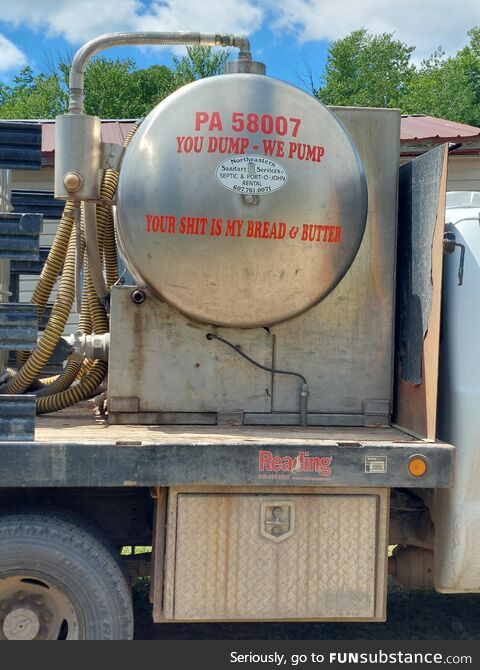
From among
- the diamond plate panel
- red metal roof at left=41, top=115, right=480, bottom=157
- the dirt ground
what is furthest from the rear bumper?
red metal roof at left=41, top=115, right=480, bottom=157

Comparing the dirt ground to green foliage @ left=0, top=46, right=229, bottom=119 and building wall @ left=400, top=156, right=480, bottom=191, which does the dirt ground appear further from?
green foliage @ left=0, top=46, right=229, bottom=119

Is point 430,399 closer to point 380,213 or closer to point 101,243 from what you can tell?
point 380,213

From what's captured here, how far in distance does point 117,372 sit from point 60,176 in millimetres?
928

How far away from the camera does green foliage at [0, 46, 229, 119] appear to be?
103 feet

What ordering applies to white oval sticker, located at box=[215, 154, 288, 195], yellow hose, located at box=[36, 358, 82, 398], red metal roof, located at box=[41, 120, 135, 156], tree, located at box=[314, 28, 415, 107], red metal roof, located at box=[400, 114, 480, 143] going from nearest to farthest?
white oval sticker, located at box=[215, 154, 288, 195]
yellow hose, located at box=[36, 358, 82, 398]
red metal roof, located at box=[41, 120, 135, 156]
red metal roof, located at box=[400, 114, 480, 143]
tree, located at box=[314, 28, 415, 107]

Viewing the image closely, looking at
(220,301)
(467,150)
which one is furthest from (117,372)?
(467,150)

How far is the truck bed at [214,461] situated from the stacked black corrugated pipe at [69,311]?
721mm

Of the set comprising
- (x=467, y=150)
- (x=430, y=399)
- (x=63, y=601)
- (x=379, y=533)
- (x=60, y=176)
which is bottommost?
(x=63, y=601)

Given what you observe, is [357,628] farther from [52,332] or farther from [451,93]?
[451,93]

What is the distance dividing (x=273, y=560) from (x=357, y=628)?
55.3 inches

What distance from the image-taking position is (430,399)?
3.40 meters

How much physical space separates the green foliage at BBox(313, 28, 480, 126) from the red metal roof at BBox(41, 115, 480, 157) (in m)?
22.6

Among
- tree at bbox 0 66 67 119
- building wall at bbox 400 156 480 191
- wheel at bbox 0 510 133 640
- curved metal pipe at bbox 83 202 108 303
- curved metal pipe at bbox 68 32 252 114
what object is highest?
tree at bbox 0 66 67 119

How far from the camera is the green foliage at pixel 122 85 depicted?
3131 centimetres
